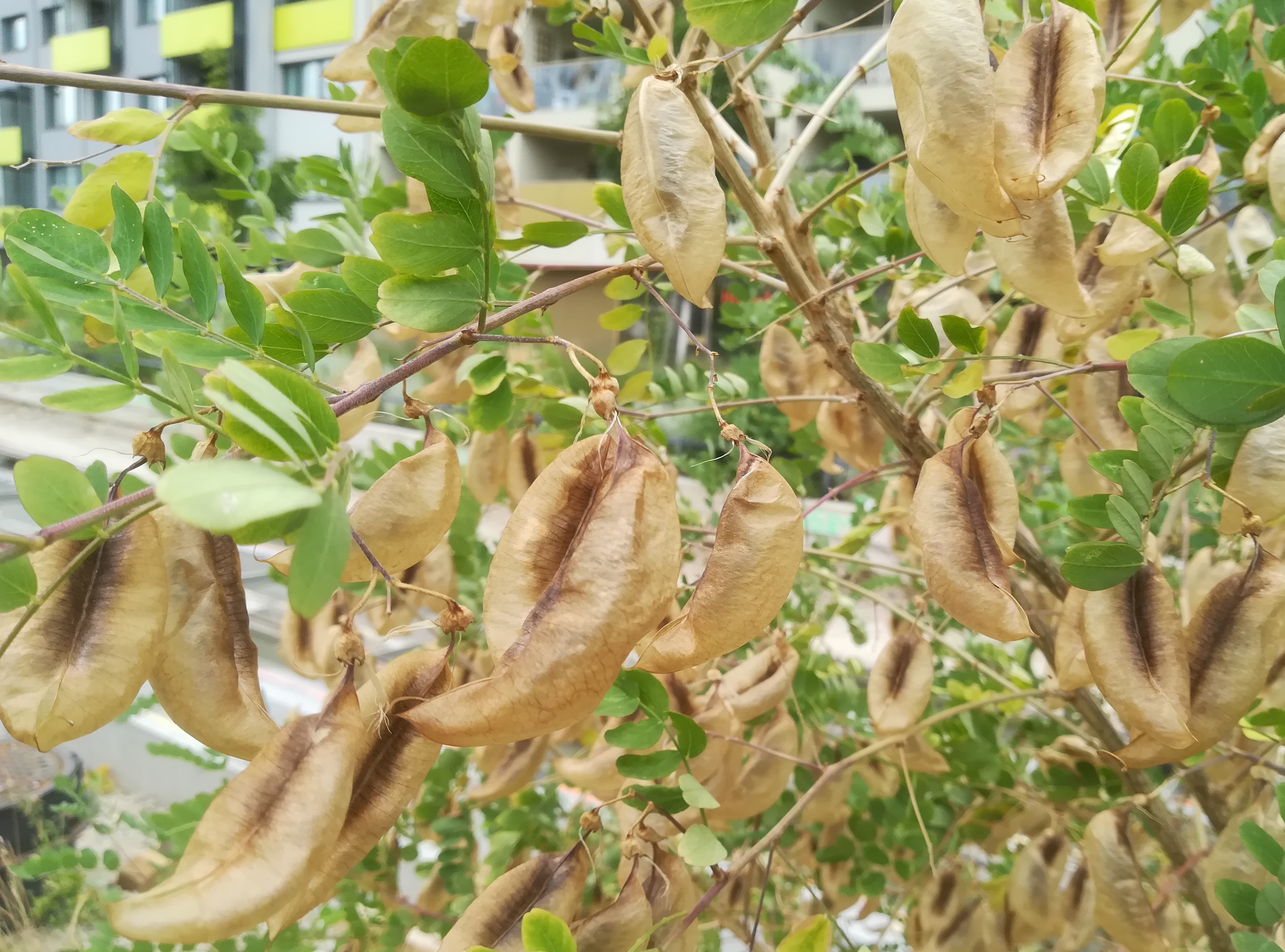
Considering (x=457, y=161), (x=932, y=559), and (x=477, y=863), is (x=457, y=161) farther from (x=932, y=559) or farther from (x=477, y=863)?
(x=477, y=863)

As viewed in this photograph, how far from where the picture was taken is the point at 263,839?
0.18 m

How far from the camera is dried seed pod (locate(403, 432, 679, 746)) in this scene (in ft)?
0.57

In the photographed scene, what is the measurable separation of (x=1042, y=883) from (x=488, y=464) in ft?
1.31

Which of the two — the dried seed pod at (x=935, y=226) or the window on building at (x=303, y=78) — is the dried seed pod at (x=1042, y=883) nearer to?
the dried seed pod at (x=935, y=226)

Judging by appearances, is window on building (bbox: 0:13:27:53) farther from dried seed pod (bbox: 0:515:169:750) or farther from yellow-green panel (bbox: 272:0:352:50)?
dried seed pod (bbox: 0:515:169:750)

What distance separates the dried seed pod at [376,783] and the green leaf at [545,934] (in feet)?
0.14

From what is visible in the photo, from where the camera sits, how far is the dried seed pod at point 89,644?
0.19 m

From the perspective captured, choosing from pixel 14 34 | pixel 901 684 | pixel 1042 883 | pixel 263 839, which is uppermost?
pixel 14 34

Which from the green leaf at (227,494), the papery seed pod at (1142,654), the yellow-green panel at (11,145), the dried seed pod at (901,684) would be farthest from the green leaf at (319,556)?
the yellow-green panel at (11,145)

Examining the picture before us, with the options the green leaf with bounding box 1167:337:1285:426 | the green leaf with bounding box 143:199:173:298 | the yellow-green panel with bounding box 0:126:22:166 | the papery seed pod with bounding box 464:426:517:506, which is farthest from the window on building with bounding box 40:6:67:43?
the green leaf with bounding box 1167:337:1285:426

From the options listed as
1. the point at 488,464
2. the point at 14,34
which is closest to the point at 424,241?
the point at 488,464

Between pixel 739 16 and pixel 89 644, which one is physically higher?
pixel 739 16

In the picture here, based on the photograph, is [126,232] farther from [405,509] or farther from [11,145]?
[11,145]

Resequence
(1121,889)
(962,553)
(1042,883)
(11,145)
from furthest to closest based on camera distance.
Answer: (11,145) < (1042,883) < (1121,889) < (962,553)
